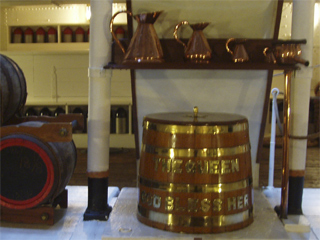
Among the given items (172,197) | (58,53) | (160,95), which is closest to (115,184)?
(160,95)

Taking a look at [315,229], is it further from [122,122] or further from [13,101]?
[122,122]

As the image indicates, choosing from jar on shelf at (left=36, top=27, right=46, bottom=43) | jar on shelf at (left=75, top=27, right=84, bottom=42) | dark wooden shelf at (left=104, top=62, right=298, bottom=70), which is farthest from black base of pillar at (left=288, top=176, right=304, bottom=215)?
jar on shelf at (left=36, top=27, right=46, bottom=43)

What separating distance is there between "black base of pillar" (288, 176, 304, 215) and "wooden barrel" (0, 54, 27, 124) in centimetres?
160

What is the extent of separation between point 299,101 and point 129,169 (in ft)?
9.36

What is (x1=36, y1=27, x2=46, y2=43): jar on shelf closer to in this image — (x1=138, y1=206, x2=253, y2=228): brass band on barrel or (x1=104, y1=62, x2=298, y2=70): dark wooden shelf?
(x1=104, y1=62, x2=298, y2=70): dark wooden shelf

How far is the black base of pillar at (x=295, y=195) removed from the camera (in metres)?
1.95

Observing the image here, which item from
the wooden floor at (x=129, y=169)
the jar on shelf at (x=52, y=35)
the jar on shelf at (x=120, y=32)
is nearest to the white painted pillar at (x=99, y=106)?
the wooden floor at (x=129, y=169)

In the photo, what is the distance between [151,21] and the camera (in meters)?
1.75

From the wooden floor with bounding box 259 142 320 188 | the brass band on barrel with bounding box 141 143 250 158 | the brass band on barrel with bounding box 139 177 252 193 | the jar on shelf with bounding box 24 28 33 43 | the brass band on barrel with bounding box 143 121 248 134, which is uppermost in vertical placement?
the jar on shelf with bounding box 24 28 33 43

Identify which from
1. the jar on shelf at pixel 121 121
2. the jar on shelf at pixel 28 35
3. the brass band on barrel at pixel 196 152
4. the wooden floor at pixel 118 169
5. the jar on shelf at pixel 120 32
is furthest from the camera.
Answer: the jar on shelf at pixel 28 35

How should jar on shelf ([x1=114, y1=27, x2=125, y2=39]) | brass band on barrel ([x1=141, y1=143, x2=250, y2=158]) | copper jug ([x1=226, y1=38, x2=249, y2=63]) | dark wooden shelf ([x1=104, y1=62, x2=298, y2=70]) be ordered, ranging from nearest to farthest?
brass band on barrel ([x1=141, y1=143, x2=250, y2=158]) → dark wooden shelf ([x1=104, y1=62, x2=298, y2=70]) → copper jug ([x1=226, y1=38, x2=249, y2=63]) → jar on shelf ([x1=114, y1=27, x2=125, y2=39])

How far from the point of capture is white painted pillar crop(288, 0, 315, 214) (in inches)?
73.9

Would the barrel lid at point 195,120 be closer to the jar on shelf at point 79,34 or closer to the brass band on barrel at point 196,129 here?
the brass band on barrel at point 196,129

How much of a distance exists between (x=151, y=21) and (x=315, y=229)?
1.36 metres
